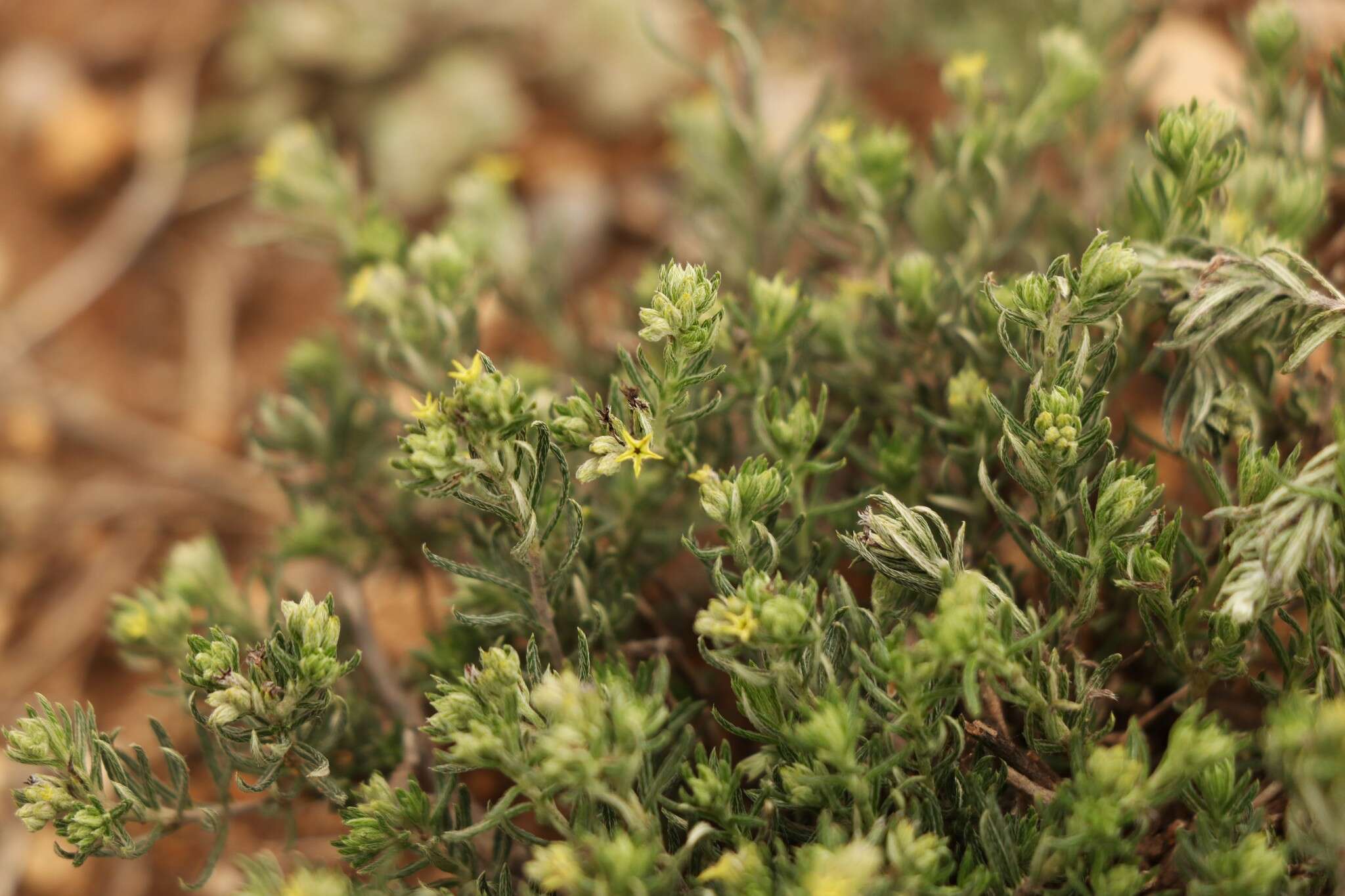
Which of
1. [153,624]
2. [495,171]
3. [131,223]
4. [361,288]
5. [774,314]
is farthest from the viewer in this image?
[131,223]

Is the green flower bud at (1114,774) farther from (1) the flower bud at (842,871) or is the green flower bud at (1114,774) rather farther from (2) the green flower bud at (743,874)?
(2) the green flower bud at (743,874)

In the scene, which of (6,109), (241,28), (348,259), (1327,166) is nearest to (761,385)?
(348,259)

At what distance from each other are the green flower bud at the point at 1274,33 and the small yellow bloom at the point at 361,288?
1.65m

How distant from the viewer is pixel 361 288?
5.91 feet

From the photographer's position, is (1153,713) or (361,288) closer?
(1153,713)

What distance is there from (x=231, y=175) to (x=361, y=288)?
2.14 metres

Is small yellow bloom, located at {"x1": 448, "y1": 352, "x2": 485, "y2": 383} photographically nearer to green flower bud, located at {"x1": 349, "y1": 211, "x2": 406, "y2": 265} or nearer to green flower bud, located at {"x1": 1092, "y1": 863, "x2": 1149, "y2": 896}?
green flower bud, located at {"x1": 349, "y1": 211, "x2": 406, "y2": 265}

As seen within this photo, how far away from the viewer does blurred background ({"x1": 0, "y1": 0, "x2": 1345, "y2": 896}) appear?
292 cm

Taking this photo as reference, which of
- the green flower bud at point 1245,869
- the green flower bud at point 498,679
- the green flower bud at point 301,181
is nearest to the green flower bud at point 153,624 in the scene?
the green flower bud at point 498,679

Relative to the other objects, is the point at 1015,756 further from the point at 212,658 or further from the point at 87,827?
the point at 87,827

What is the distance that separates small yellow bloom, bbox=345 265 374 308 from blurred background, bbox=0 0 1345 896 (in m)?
0.87

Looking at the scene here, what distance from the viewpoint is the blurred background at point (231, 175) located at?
2.92 meters

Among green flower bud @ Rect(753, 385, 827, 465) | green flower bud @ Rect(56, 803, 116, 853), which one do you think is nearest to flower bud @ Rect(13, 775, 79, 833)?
green flower bud @ Rect(56, 803, 116, 853)

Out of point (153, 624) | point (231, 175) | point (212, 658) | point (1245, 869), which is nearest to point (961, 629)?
point (1245, 869)
